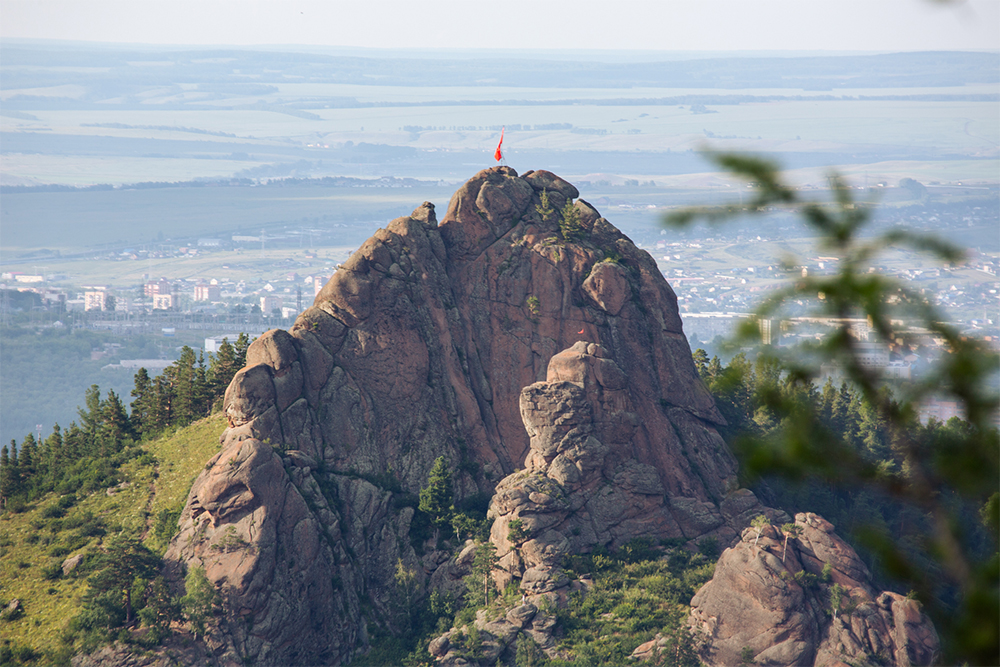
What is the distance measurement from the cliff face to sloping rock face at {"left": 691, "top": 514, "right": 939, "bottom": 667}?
7.45 meters

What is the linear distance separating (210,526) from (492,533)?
62.4 ft

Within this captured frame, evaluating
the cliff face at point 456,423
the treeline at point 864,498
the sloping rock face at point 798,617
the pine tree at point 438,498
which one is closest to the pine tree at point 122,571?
the cliff face at point 456,423

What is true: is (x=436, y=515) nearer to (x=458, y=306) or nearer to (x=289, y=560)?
(x=289, y=560)

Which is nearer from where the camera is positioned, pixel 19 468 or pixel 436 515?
pixel 436 515

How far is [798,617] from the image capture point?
6138 centimetres

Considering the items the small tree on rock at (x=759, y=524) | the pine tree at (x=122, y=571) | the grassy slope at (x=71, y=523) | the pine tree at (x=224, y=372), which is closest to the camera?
the pine tree at (x=122, y=571)

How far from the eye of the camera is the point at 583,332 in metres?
75.6

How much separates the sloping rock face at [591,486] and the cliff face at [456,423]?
14 centimetres

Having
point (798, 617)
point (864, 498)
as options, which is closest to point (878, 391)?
point (798, 617)

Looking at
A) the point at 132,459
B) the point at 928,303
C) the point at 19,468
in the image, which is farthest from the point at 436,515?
the point at 928,303

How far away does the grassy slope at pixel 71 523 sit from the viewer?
63.1 m

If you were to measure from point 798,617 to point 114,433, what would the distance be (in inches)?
2247

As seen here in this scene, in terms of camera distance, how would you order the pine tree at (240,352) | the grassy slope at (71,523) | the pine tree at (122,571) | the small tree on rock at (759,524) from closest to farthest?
1. the pine tree at (122,571)
2. the grassy slope at (71,523)
3. the small tree on rock at (759,524)
4. the pine tree at (240,352)

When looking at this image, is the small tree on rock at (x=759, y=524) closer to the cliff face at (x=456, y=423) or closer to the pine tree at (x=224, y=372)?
the cliff face at (x=456, y=423)
